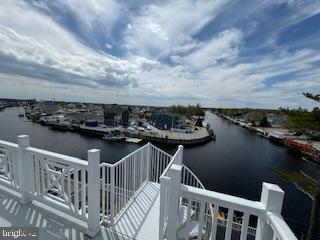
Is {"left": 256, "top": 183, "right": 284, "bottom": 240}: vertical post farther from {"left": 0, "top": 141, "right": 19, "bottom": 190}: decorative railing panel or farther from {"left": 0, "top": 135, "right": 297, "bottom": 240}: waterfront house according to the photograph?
{"left": 0, "top": 141, "right": 19, "bottom": 190}: decorative railing panel

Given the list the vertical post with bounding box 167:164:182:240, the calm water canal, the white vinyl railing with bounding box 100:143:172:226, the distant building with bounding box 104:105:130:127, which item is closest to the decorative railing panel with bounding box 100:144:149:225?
the white vinyl railing with bounding box 100:143:172:226

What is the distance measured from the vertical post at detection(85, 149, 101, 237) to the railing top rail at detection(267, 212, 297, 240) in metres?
1.61

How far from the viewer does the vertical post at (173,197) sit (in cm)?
130

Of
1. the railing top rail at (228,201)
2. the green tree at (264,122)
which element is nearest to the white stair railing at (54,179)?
the railing top rail at (228,201)

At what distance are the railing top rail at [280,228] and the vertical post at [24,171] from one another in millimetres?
2713

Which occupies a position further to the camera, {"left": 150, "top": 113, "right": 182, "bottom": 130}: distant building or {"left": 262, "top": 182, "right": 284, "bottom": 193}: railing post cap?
{"left": 150, "top": 113, "right": 182, "bottom": 130}: distant building

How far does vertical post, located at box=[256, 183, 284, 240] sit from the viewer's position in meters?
1.05

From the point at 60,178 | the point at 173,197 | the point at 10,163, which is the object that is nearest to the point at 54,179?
the point at 60,178

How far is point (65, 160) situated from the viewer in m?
2.01

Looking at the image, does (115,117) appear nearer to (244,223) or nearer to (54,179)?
(54,179)

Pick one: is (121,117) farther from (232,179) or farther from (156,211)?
(156,211)

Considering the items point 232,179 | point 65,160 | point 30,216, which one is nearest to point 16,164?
point 30,216

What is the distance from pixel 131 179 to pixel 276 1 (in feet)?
20.6

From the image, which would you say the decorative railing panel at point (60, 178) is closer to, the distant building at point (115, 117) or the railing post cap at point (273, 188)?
the railing post cap at point (273, 188)
